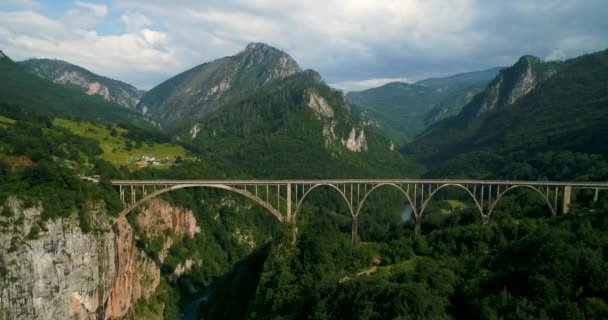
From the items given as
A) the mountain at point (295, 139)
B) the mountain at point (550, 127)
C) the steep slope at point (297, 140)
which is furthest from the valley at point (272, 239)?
the mountain at point (295, 139)

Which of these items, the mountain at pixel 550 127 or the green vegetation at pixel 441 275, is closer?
the green vegetation at pixel 441 275

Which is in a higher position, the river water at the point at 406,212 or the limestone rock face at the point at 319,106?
the limestone rock face at the point at 319,106

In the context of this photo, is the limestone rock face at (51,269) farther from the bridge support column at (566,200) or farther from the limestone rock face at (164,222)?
the bridge support column at (566,200)

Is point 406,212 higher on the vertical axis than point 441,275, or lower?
lower

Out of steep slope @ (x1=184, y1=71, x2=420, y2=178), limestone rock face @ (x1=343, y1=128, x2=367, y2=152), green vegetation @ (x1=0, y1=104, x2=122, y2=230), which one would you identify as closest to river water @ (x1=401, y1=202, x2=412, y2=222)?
steep slope @ (x1=184, y1=71, x2=420, y2=178)

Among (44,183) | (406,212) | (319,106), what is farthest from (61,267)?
(319,106)

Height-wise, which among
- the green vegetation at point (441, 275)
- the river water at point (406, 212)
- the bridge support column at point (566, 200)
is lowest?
the river water at point (406, 212)

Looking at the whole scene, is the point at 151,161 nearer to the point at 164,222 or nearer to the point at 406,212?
the point at 164,222
